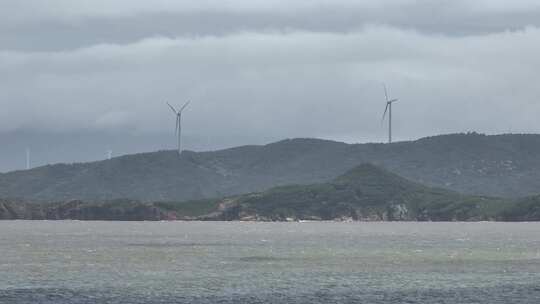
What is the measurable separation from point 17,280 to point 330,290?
45081 millimetres

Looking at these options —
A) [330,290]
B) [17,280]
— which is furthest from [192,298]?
[17,280]

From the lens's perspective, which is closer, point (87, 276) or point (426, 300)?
point (426, 300)

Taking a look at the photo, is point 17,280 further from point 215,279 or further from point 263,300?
point 263,300

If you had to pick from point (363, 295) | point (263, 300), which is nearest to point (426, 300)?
point (363, 295)

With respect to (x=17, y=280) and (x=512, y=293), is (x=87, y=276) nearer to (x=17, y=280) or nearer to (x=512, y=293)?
(x=17, y=280)

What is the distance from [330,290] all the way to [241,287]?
12.1 meters

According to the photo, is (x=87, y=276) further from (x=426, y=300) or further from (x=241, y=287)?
(x=426, y=300)

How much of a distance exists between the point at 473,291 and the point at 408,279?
64.4ft

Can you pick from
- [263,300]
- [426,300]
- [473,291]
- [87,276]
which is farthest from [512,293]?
[87,276]

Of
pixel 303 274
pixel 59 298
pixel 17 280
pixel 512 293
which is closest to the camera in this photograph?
pixel 59 298

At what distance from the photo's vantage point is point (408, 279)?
173250mm

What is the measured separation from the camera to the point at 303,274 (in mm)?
181250

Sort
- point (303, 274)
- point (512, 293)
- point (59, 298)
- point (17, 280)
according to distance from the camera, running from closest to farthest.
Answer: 1. point (59, 298)
2. point (512, 293)
3. point (17, 280)
4. point (303, 274)

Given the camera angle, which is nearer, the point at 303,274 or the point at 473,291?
the point at 473,291
